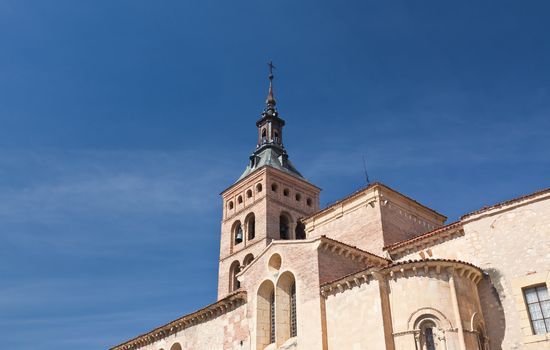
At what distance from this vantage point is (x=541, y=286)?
1812cm

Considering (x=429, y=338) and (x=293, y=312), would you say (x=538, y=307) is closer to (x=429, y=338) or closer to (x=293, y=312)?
(x=429, y=338)

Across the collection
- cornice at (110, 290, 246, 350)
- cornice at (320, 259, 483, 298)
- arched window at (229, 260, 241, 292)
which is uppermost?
arched window at (229, 260, 241, 292)

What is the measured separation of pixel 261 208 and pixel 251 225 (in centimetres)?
242

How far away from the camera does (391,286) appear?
1888 centimetres

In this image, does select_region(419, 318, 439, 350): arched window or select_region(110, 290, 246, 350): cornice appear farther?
select_region(110, 290, 246, 350): cornice

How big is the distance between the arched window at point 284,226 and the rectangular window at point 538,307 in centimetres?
2793

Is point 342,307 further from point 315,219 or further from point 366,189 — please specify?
point 315,219

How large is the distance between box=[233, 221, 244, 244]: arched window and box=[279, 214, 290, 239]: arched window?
3.41 metres

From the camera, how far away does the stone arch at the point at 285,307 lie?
881 inches

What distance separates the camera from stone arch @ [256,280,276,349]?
2288 cm

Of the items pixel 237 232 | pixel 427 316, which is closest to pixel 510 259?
pixel 427 316

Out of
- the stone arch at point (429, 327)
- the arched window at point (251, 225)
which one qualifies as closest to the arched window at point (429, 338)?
the stone arch at point (429, 327)

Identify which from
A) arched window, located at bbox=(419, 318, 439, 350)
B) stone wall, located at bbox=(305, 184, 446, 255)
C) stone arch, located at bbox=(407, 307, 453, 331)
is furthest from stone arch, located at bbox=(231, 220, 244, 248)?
arched window, located at bbox=(419, 318, 439, 350)

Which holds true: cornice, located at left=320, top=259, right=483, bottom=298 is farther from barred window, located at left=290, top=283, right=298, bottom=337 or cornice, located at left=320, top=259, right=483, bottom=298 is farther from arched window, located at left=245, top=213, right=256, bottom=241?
arched window, located at left=245, top=213, right=256, bottom=241
